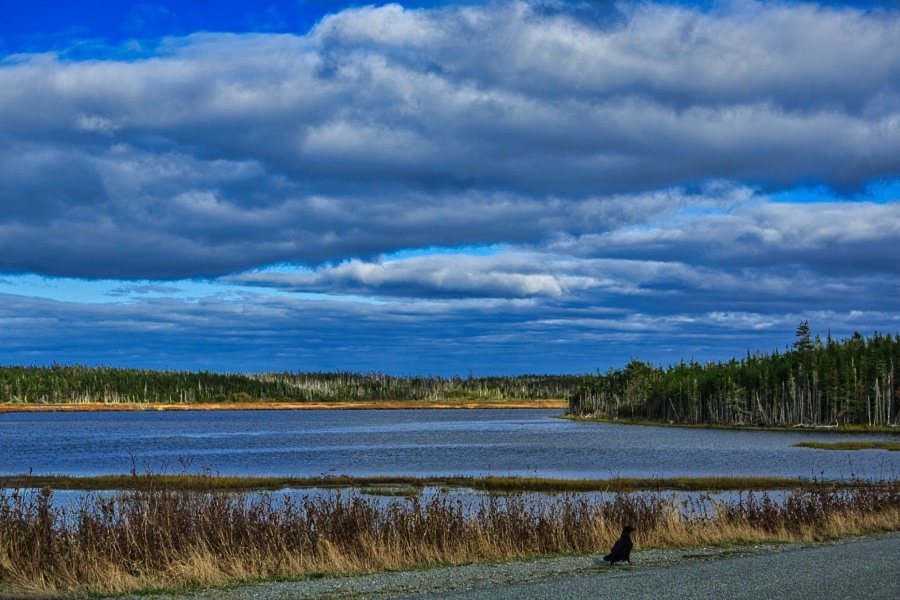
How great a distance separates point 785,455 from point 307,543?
69.3m

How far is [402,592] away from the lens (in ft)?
70.5

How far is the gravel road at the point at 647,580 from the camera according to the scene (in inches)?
767

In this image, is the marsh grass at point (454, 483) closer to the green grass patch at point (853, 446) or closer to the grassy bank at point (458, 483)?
the grassy bank at point (458, 483)

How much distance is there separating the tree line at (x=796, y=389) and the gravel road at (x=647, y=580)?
13329 cm

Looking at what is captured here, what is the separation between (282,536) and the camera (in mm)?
25922

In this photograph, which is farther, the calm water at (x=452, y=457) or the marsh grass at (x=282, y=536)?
the calm water at (x=452, y=457)

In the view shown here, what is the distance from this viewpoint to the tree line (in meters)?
151

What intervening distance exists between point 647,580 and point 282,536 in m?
10.2

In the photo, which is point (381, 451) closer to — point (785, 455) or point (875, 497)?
point (785, 455)

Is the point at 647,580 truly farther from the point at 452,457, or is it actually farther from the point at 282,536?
the point at 452,457

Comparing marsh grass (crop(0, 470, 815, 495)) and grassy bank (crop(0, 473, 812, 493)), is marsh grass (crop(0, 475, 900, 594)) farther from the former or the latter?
marsh grass (crop(0, 470, 815, 495))

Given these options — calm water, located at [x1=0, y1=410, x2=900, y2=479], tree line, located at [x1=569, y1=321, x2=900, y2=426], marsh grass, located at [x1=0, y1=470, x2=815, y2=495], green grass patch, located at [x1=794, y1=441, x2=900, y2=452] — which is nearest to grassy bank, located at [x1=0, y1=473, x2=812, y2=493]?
marsh grass, located at [x1=0, y1=470, x2=815, y2=495]

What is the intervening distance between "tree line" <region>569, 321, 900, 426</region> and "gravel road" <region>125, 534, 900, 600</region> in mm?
133287

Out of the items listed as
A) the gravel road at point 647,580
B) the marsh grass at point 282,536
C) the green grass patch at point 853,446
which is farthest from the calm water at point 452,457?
the gravel road at point 647,580
